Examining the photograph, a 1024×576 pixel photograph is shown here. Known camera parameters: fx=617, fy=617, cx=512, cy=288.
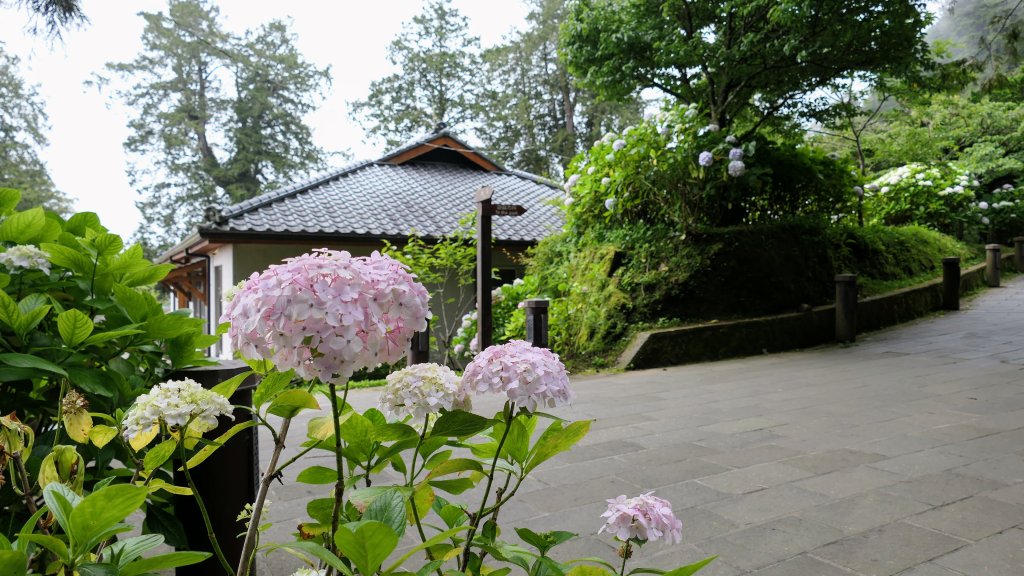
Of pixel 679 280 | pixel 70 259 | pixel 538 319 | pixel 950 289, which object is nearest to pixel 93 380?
pixel 70 259

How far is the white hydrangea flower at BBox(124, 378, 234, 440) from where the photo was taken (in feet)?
2.83

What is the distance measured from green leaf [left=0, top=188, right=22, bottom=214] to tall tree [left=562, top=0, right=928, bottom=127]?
22.2 ft

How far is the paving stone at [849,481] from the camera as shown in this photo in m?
2.53

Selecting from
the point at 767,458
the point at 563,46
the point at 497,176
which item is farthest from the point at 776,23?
the point at 497,176

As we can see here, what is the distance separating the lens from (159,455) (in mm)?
970

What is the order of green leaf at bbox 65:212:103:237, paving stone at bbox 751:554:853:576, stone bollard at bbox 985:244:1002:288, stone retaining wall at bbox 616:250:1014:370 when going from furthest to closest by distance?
stone bollard at bbox 985:244:1002:288 → stone retaining wall at bbox 616:250:1014:370 → paving stone at bbox 751:554:853:576 → green leaf at bbox 65:212:103:237

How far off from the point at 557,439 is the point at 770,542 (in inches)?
56.8

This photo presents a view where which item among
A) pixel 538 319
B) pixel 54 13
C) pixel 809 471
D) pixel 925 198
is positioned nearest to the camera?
pixel 809 471

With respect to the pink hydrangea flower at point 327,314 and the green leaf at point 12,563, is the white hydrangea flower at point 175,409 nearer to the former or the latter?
the pink hydrangea flower at point 327,314

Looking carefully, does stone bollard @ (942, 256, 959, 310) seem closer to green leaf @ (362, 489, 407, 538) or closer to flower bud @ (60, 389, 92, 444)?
green leaf @ (362, 489, 407, 538)

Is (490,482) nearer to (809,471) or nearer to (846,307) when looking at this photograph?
(809,471)

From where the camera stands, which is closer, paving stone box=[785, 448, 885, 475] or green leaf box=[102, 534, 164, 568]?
green leaf box=[102, 534, 164, 568]

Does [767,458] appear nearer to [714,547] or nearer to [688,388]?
[714,547]

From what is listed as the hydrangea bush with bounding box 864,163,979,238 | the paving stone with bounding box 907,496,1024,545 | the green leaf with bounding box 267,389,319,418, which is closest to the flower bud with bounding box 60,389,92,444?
the green leaf with bounding box 267,389,319,418
